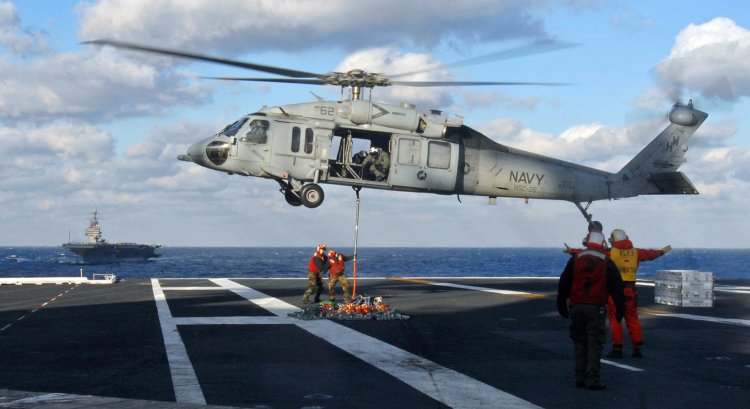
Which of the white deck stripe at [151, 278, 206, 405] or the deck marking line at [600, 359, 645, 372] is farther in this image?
the deck marking line at [600, 359, 645, 372]

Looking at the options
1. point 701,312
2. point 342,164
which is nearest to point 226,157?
point 342,164

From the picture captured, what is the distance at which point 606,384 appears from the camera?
11.4 m

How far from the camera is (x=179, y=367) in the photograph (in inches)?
504

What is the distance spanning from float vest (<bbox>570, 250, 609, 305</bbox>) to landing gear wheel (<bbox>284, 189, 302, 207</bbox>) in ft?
46.8

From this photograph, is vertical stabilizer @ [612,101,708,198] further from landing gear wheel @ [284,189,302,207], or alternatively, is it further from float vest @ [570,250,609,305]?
float vest @ [570,250,609,305]

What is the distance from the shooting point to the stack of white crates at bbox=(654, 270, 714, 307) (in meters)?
24.4

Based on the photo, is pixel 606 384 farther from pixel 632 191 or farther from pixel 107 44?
pixel 632 191

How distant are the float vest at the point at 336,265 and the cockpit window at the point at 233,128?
193 inches

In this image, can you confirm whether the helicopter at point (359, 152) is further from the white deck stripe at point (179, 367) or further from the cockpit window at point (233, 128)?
the white deck stripe at point (179, 367)

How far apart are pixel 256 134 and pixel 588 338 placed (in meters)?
15.2

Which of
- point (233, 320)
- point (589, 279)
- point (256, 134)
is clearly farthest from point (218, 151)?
point (589, 279)

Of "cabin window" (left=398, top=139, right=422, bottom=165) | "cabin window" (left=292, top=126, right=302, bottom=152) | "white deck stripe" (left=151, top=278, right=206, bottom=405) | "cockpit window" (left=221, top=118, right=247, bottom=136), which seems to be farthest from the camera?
"cabin window" (left=398, top=139, right=422, bottom=165)

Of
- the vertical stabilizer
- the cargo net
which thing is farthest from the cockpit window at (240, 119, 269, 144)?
the vertical stabilizer

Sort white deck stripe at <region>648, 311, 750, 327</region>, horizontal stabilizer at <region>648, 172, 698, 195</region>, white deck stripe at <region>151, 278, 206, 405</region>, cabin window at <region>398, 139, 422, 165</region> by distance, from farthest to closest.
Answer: horizontal stabilizer at <region>648, 172, 698, 195</region>
cabin window at <region>398, 139, 422, 165</region>
white deck stripe at <region>648, 311, 750, 327</region>
white deck stripe at <region>151, 278, 206, 405</region>
